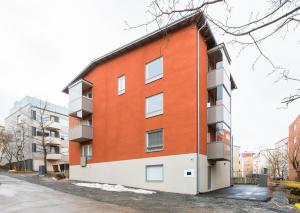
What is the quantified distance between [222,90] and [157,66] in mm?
5408

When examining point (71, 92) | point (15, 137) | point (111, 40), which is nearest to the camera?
point (111, 40)

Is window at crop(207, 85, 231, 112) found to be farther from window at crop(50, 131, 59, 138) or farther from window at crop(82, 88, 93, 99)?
window at crop(50, 131, 59, 138)

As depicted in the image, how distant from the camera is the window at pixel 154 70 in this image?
21547 mm

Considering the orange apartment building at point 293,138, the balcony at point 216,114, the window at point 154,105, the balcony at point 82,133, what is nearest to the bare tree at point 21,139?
the balcony at point 82,133

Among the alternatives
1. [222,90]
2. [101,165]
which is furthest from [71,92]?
[222,90]

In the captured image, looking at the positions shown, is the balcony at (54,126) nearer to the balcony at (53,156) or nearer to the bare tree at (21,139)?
the bare tree at (21,139)

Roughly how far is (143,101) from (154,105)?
1.22 m

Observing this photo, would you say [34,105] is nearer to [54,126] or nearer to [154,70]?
[54,126]

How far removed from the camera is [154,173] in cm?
2027

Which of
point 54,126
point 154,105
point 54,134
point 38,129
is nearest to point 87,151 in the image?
point 154,105

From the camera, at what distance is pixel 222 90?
827 inches

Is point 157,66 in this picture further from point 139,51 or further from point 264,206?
point 264,206

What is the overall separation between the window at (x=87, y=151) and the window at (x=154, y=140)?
26.9 ft

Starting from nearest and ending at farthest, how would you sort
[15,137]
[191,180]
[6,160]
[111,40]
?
[111,40]
[191,180]
[15,137]
[6,160]
